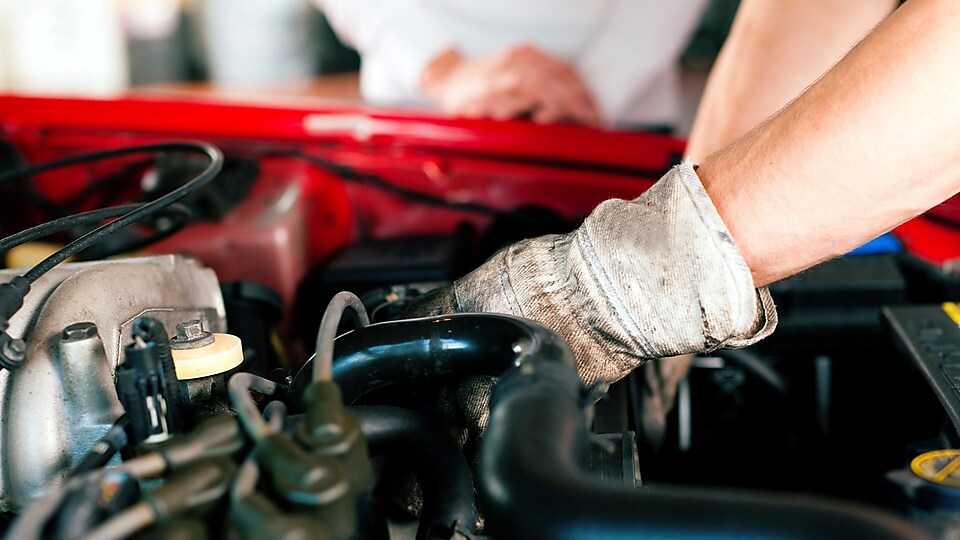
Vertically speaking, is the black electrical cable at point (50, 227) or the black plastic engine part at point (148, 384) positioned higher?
the black electrical cable at point (50, 227)

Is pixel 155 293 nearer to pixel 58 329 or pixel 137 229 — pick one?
pixel 58 329

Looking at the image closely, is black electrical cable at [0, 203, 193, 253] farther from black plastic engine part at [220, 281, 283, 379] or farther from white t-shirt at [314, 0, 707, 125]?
white t-shirt at [314, 0, 707, 125]

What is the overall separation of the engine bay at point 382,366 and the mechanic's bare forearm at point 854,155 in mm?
160

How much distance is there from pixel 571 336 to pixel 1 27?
2.01m

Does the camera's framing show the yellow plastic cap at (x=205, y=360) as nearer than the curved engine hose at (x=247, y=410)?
No

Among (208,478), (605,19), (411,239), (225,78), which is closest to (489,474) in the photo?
(208,478)

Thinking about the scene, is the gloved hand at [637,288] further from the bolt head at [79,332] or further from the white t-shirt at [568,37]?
the white t-shirt at [568,37]

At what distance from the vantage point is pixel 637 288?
58cm

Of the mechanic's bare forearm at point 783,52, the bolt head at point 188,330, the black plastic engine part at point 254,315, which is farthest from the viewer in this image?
the mechanic's bare forearm at point 783,52

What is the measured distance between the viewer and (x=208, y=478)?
1.30 ft

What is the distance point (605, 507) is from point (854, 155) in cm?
29

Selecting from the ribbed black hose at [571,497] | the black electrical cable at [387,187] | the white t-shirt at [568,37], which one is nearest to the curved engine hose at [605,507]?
the ribbed black hose at [571,497]

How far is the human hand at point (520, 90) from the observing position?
1479mm

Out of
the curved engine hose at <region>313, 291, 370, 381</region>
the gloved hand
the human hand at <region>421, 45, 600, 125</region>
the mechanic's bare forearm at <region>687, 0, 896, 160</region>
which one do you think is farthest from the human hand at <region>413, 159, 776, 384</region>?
the human hand at <region>421, 45, 600, 125</region>
